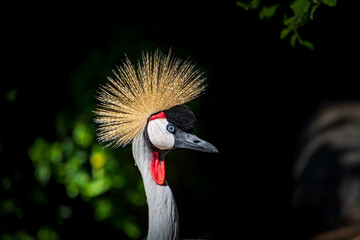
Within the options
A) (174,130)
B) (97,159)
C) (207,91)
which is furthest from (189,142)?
(207,91)

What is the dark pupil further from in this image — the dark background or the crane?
the dark background

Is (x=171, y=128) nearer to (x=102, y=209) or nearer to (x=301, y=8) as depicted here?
(x=301, y=8)

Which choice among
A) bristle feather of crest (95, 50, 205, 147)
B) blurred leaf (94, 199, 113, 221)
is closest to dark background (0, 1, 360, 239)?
blurred leaf (94, 199, 113, 221)

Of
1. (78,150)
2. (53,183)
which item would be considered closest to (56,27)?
(78,150)

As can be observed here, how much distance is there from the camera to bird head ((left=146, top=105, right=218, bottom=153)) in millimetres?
1349

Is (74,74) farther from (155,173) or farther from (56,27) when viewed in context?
(155,173)

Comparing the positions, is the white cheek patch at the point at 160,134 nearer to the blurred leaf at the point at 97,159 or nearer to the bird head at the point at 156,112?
the bird head at the point at 156,112

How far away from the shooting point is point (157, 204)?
1.35 m

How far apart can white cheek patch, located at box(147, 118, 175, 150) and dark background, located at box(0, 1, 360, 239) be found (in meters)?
1.26

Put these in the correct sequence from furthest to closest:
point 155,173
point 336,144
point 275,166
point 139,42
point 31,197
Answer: point 275,166 → point 336,144 → point 139,42 → point 31,197 → point 155,173

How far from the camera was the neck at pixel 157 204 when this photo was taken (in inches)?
53.1

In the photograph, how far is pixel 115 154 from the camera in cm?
261

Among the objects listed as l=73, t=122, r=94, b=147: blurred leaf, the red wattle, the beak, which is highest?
l=73, t=122, r=94, b=147: blurred leaf

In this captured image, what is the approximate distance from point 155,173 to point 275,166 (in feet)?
8.16
